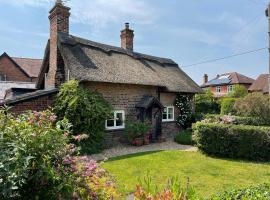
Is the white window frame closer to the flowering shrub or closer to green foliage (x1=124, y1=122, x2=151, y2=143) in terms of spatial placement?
green foliage (x1=124, y1=122, x2=151, y2=143)

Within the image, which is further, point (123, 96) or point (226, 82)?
point (226, 82)

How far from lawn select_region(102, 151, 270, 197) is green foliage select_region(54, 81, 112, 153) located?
6.39 feet

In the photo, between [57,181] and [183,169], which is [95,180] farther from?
[183,169]

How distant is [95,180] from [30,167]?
112 cm

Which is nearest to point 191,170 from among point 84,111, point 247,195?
point 247,195

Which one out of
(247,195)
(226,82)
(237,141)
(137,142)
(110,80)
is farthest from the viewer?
(226,82)

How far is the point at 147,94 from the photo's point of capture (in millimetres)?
16766

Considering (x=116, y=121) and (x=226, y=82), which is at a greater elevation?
(x=226, y=82)

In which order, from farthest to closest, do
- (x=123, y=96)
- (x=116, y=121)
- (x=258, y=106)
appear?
(x=258, y=106), (x=123, y=96), (x=116, y=121)

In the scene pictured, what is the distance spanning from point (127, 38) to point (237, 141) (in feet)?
39.3

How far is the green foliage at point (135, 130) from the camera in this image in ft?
46.9

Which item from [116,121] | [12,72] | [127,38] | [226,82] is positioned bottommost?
[116,121]

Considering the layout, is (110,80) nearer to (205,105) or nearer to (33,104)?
(33,104)

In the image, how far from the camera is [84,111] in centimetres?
1211
